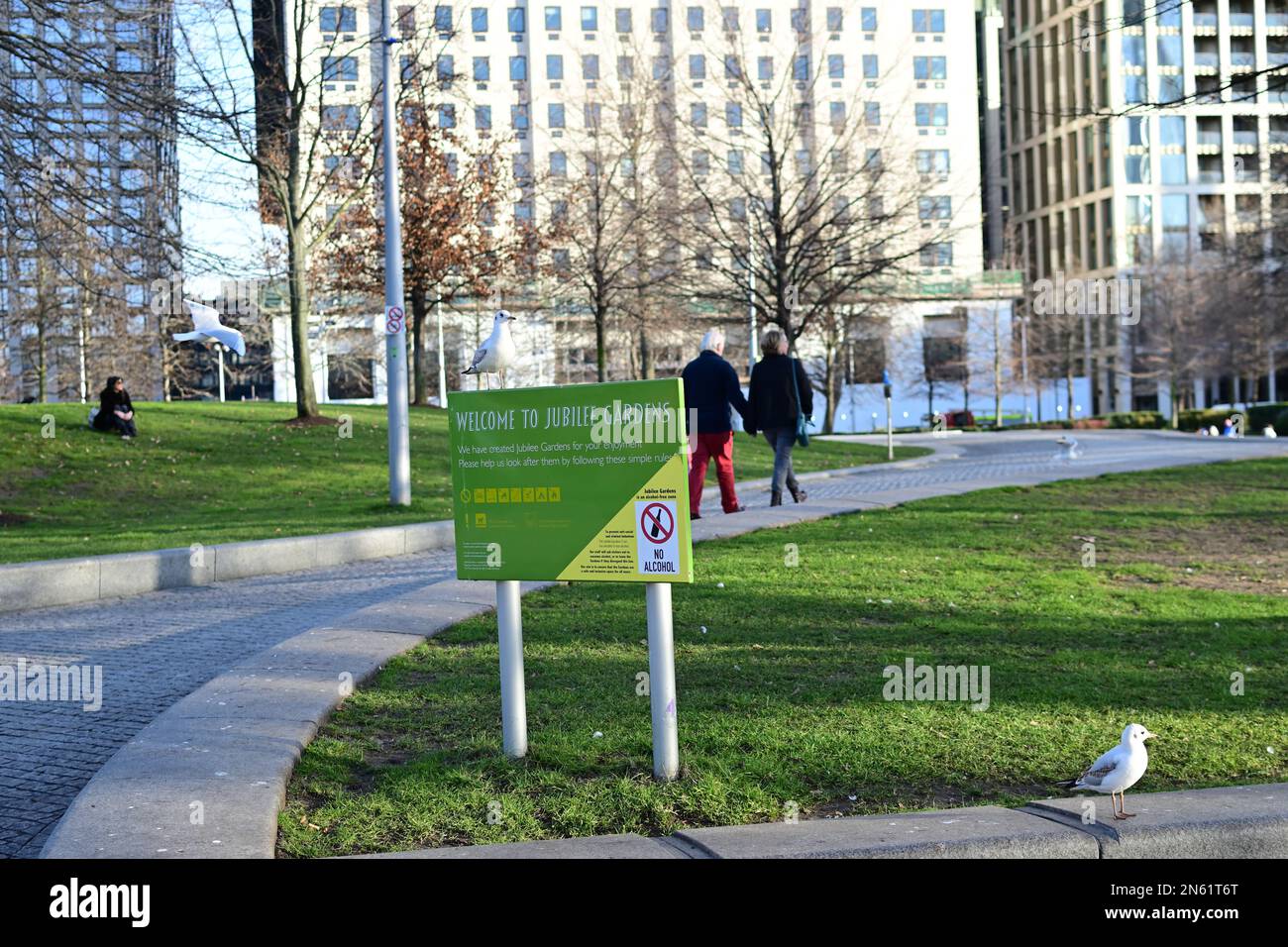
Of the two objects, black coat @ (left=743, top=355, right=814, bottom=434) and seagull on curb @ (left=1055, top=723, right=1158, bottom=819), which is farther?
black coat @ (left=743, top=355, right=814, bottom=434)

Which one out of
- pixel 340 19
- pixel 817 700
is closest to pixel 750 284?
pixel 340 19

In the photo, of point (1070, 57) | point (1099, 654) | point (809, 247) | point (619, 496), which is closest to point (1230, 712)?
point (1099, 654)

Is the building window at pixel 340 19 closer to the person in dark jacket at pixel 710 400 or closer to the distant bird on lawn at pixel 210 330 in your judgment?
the distant bird on lawn at pixel 210 330

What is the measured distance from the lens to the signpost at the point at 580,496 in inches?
211

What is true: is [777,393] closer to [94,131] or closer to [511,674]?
[511,674]

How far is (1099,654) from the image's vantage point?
7840mm

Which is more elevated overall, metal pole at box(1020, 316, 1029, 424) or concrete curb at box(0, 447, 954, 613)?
metal pole at box(1020, 316, 1029, 424)

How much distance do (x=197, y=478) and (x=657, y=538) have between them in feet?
58.3

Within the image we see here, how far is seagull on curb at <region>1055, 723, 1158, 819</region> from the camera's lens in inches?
183

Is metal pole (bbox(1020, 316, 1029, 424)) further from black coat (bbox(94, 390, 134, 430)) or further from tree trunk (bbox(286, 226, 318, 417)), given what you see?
black coat (bbox(94, 390, 134, 430))

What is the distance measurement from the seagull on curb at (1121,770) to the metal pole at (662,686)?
1575mm

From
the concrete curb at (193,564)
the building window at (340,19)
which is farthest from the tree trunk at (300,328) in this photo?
the concrete curb at (193,564)

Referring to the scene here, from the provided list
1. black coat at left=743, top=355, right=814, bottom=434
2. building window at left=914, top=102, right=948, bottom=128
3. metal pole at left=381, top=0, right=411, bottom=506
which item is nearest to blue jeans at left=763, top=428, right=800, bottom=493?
black coat at left=743, top=355, right=814, bottom=434

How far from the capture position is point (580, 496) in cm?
554
